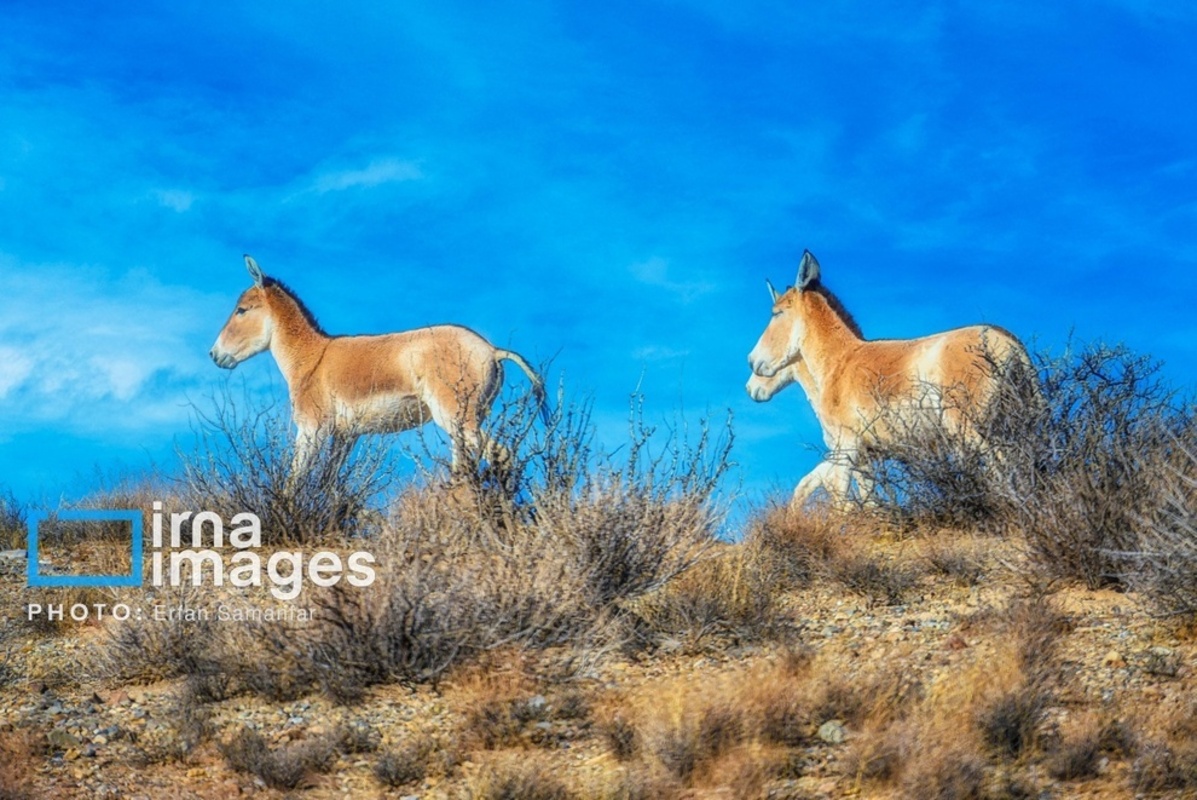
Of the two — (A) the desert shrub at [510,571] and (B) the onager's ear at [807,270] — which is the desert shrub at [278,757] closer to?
(A) the desert shrub at [510,571]

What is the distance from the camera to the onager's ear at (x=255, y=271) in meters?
17.5

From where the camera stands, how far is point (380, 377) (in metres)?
15.9

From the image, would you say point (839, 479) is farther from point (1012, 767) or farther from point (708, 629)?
point (1012, 767)

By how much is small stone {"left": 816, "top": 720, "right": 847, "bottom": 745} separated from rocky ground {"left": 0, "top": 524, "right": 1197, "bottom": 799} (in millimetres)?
12

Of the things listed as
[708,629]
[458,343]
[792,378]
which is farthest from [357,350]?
[708,629]

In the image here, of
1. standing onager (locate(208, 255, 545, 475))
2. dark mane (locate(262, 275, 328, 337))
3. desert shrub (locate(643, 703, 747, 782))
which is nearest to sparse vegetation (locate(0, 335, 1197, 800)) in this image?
desert shrub (locate(643, 703, 747, 782))

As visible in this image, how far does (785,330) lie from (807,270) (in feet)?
2.41

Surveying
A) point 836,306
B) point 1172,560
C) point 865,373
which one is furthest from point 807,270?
point 1172,560

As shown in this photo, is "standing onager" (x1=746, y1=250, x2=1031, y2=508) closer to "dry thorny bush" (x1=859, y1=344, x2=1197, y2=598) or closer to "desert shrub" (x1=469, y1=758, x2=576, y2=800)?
"dry thorny bush" (x1=859, y1=344, x2=1197, y2=598)

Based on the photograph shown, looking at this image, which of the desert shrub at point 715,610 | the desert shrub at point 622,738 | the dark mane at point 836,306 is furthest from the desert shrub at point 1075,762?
the dark mane at point 836,306

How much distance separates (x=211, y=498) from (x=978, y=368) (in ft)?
24.4

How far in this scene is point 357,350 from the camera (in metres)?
16.5

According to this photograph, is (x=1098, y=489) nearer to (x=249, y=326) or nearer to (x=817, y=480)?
(x=817, y=480)

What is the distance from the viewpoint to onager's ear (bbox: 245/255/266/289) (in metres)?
17.5
